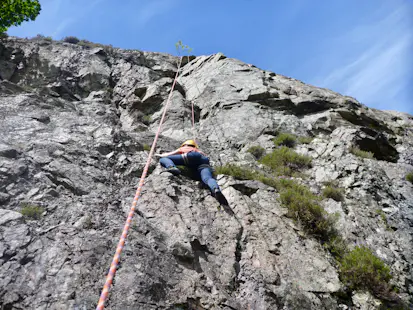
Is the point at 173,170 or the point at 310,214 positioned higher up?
the point at 173,170

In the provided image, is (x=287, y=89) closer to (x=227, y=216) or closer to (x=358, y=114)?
(x=358, y=114)

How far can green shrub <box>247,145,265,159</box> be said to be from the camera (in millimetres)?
10305

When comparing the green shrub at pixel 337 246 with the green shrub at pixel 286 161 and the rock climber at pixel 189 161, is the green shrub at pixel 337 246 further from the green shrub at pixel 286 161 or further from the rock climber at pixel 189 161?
the green shrub at pixel 286 161

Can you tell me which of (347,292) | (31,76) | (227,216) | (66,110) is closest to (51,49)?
→ (31,76)

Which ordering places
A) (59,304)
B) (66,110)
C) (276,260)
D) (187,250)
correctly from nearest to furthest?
(59,304) < (187,250) < (276,260) < (66,110)

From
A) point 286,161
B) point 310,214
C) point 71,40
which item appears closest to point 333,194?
point 310,214

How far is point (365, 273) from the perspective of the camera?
209 inches

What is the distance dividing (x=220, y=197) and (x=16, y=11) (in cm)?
1452

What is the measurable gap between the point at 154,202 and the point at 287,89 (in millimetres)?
10346

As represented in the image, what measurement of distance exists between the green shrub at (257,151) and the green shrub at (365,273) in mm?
5088

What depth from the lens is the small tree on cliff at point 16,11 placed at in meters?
13.8

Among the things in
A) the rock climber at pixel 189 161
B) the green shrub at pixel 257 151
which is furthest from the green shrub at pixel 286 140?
the rock climber at pixel 189 161

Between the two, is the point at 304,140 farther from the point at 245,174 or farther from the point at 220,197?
the point at 220,197

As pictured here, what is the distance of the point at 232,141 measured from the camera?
11250mm
